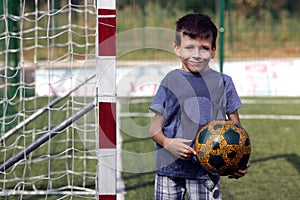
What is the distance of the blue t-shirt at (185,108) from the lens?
142 inches

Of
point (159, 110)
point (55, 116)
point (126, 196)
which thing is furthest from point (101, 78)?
point (55, 116)

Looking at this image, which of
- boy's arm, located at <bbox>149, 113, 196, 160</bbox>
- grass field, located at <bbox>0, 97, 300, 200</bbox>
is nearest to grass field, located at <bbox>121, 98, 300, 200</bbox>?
grass field, located at <bbox>0, 97, 300, 200</bbox>

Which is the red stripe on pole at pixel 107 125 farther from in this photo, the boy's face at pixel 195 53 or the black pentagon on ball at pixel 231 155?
the black pentagon on ball at pixel 231 155

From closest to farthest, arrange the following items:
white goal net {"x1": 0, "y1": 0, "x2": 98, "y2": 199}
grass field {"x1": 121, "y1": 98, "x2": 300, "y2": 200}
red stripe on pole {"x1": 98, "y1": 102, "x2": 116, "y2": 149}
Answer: red stripe on pole {"x1": 98, "y1": 102, "x2": 116, "y2": 149}
white goal net {"x1": 0, "y1": 0, "x2": 98, "y2": 199}
grass field {"x1": 121, "y1": 98, "x2": 300, "y2": 200}

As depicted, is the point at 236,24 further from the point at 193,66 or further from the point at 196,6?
the point at 193,66

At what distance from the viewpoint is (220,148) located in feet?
11.3

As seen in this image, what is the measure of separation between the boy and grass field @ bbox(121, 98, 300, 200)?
2.01 meters

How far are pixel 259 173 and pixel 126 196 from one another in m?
1.65

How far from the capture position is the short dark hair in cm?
360

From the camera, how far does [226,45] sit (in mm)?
15305

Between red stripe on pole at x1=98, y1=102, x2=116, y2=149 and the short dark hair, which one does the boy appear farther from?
red stripe on pole at x1=98, y1=102, x2=116, y2=149

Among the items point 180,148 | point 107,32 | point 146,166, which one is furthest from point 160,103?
point 146,166

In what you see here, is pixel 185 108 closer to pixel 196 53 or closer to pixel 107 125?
pixel 196 53

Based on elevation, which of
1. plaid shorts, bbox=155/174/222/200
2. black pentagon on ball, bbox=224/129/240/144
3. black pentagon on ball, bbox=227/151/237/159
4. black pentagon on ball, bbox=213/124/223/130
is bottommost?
plaid shorts, bbox=155/174/222/200
